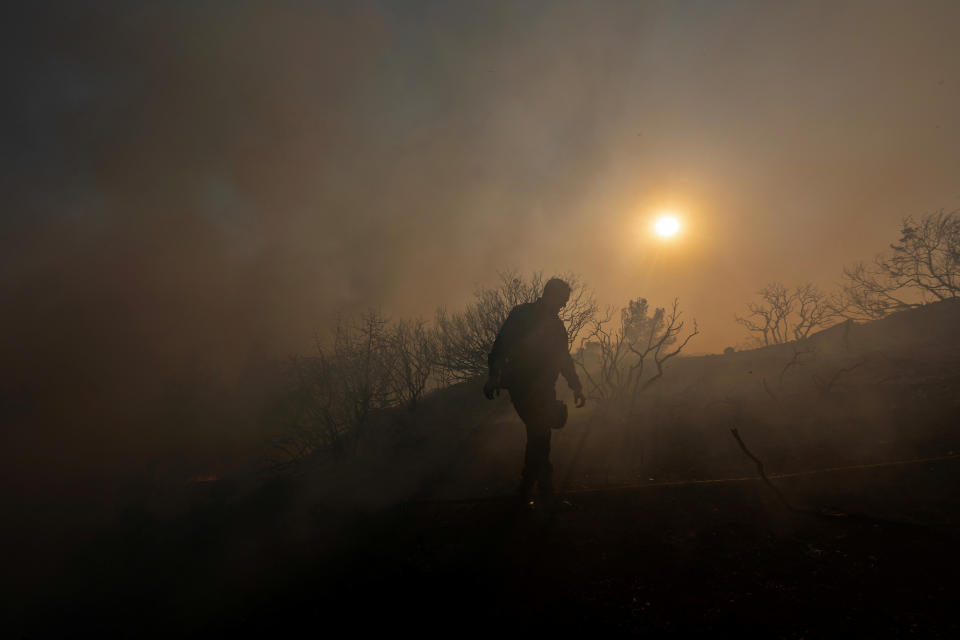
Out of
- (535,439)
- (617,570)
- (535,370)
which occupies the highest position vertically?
(535,370)

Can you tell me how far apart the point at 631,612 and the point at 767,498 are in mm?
1561

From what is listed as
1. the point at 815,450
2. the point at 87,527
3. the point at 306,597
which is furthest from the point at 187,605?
the point at 87,527

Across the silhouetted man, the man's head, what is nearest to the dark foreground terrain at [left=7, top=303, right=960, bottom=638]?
the silhouetted man

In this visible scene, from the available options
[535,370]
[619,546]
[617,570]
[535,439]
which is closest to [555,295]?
[535,370]

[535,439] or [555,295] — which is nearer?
[535,439]

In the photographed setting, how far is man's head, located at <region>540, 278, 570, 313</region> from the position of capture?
380 cm

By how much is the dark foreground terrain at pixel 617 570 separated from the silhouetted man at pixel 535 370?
1.50 feet

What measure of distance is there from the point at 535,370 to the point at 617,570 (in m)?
1.77

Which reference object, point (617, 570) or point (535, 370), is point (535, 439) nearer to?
point (535, 370)

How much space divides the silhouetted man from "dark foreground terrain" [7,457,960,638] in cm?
46

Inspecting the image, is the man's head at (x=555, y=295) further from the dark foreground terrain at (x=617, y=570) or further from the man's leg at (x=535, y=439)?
the dark foreground terrain at (x=617, y=570)

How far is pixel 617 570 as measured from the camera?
2195 millimetres

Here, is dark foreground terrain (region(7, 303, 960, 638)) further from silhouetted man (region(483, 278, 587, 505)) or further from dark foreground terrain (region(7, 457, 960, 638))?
silhouetted man (region(483, 278, 587, 505))

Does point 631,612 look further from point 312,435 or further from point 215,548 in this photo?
point 312,435
